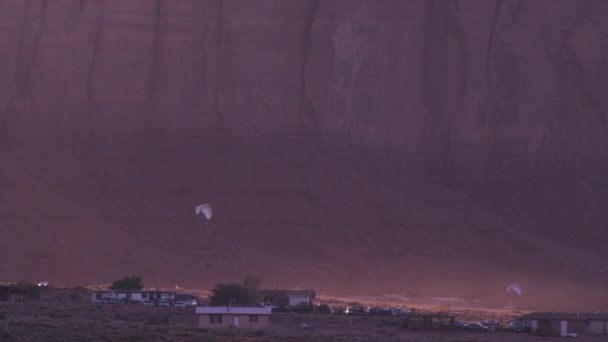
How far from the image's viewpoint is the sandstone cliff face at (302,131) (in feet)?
281

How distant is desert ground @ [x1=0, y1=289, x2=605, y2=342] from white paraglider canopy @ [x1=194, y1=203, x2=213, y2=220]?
62.1 ft

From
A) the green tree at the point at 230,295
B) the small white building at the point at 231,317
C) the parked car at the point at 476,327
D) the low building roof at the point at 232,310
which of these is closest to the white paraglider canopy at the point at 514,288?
the green tree at the point at 230,295

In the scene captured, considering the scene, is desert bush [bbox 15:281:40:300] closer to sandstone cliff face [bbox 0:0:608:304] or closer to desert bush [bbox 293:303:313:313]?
desert bush [bbox 293:303:313:313]

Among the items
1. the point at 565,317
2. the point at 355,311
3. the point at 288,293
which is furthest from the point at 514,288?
the point at 565,317

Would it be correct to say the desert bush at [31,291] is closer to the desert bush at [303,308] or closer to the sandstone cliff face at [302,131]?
the desert bush at [303,308]

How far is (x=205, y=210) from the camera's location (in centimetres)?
8756

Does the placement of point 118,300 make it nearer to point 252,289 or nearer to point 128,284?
point 128,284

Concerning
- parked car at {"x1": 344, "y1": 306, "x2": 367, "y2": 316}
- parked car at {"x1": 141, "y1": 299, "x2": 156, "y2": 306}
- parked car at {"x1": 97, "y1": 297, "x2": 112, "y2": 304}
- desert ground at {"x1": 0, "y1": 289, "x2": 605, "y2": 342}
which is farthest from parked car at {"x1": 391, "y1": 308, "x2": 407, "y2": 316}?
parked car at {"x1": 97, "y1": 297, "x2": 112, "y2": 304}

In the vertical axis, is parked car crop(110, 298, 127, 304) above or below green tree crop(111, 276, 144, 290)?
below

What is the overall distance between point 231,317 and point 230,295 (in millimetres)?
11260

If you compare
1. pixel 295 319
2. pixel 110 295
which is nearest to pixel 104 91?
pixel 110 295

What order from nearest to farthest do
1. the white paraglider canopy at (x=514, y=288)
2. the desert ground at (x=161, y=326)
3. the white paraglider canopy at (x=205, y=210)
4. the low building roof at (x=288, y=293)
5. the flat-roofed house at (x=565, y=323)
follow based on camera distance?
the desert ground at (x=161, y=326)
the flat-roofed house at (x=565, y=323)
the low building roof at (x=288, y=293)
the white paraglider canopy at (x=514, y=288)
the white paraglider canopy at (x=205, y=210)

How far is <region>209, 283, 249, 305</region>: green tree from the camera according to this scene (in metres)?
67.4

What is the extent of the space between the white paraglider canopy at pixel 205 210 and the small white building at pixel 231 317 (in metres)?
30.1
